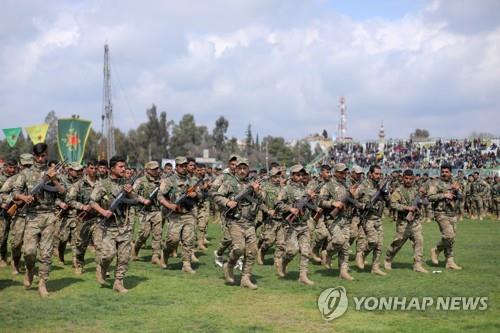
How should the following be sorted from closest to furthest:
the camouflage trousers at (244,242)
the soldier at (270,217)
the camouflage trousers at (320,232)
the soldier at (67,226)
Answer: the camouflage trousers at (244,242)
the soldier at (270,217)
the camouflage trousers at (320,232)
the soldier at (67,226)

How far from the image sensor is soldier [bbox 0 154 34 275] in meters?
10.2

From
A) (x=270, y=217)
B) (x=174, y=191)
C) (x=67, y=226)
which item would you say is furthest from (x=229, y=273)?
(x=67, y=226)

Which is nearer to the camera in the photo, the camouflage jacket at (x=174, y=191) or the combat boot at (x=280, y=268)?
the combat boot at (x=280, y=268)

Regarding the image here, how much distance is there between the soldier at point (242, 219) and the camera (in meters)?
10.6

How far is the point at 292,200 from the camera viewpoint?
11.3 metres

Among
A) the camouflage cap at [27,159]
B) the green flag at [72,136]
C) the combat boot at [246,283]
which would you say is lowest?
the combat boot at [246,283]

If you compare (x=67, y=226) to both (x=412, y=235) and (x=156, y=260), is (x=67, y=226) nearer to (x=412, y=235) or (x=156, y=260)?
(x=156, y=260)

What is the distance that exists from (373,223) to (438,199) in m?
1.72

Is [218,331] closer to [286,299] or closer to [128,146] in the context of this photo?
[286,299]

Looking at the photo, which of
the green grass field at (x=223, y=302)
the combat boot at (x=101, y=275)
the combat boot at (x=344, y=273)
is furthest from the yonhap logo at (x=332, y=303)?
the combat boot at (x=101, y=275)

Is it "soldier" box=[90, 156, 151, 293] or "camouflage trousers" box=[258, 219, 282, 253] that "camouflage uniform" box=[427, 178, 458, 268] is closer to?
"camouflage trousers" box=[258, 219, 282, 253]

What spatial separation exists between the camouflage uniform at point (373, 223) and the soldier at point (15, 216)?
691 cm

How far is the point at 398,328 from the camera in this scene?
7875 millimetres

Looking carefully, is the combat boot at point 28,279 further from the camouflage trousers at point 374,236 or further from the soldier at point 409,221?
the soldier at point 409,221
